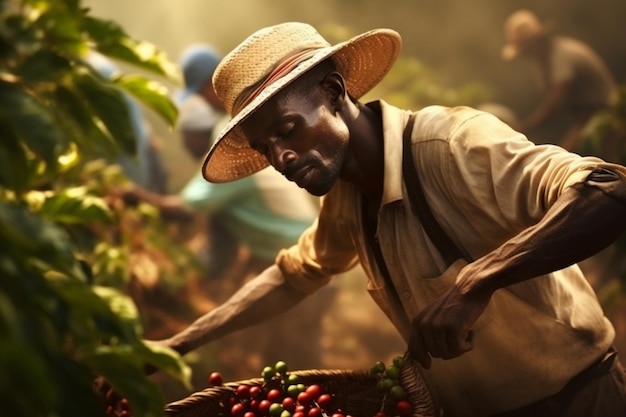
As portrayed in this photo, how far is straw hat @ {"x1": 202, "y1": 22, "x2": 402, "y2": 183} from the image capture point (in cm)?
139

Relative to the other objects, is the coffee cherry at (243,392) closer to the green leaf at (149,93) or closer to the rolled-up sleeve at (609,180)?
the green leaf at (149,93)

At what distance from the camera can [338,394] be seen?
144 cm

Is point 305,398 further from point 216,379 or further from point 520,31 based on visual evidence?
point 520,31

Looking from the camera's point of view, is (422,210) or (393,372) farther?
(422,210)

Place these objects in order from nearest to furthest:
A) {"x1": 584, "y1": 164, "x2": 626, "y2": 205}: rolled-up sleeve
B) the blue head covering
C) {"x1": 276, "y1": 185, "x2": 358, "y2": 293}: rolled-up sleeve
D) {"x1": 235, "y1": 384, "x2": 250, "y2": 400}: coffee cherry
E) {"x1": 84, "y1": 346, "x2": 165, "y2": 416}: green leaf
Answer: {"x1": 84, "y1": 346, "x2": 165, "y2": 416}: green leaf → {"x1": 584, "y1": 164, "x2": 626, "y2": 205}: rolled-up sleeve → {"x1": 235, "y1": 384, "x2": 250, "y2": 400}: coffee cherry → {"x1": 276, "y1": 185, "x2": 358, "y2": 293}: rolled-up sleeve → the blue head covering

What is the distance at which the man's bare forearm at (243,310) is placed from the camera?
1634mm

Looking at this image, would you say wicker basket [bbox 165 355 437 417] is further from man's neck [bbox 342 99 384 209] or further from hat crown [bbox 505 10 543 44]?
hat crown [bbox 505 10 543 44]

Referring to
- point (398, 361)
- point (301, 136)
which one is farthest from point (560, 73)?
point (398, 361)

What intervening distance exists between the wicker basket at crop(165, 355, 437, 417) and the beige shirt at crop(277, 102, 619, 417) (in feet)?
0.42

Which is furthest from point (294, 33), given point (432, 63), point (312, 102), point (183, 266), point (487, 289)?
point (432, 63)

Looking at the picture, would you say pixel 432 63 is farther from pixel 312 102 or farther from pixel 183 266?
pixel 312 102

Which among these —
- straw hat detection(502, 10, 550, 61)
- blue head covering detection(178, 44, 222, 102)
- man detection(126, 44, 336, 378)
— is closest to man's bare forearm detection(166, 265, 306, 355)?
man detection(126, 44, 336, 378)

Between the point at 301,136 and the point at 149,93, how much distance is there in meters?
0.25

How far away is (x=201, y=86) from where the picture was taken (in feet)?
15.6
